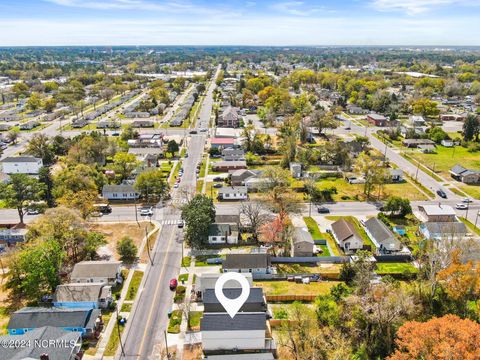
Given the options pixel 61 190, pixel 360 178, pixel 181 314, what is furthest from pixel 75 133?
pixel 181 314

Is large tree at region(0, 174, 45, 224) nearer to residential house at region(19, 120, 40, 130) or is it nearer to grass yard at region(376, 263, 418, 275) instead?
grass yard at region(376, 263, 418, 275)

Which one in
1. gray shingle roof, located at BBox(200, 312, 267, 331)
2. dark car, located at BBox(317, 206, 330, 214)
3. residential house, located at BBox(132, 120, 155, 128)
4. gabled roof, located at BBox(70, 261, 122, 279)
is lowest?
dark car, located at BBox(317, 206, 330, 214)

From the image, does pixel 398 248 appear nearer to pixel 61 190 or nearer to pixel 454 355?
pixel 454 355

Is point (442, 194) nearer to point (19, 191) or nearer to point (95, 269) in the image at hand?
point (95, 269)

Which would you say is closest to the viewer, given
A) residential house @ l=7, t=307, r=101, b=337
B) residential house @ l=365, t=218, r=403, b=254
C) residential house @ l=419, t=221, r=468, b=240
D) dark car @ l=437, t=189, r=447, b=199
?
residential house @ l=7, t=307, r=101, b=337

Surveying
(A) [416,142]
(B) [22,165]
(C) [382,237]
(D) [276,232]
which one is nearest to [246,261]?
Answer: (D) [276,232]

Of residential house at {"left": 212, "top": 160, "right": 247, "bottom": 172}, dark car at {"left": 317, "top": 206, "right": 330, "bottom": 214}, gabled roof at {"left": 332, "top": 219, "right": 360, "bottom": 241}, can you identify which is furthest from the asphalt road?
dark car at {"left": 317, "top": 206, "right": 330, "bottom": 214}
